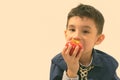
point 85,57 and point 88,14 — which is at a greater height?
point 88,14

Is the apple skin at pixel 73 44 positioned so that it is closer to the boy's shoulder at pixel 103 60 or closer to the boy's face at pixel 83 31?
the boy's face at pixel 83 31

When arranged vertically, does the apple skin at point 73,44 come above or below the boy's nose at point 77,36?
below

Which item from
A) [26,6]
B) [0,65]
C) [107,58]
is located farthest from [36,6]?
[107,58]

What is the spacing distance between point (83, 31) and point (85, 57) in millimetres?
123

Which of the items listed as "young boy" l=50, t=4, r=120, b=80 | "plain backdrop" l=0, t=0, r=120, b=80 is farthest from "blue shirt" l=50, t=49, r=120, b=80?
"plain backdrop" l=0, t=0, r=120, b=80

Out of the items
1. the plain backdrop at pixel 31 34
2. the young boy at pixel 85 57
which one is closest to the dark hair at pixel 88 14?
the young boy at pixel 85 57

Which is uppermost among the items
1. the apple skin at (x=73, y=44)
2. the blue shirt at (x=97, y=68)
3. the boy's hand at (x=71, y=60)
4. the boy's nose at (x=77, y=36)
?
the boy's nose at (x=77, y=36)

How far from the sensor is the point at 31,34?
1.33 metres

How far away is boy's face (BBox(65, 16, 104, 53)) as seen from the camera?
37.7 inches

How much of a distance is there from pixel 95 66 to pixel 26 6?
1.47 feet

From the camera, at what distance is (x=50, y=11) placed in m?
1.33

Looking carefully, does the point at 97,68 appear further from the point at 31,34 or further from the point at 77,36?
the point at 31,34

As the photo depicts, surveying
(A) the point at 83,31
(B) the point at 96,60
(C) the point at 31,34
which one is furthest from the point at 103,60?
(C) the point at 31,34

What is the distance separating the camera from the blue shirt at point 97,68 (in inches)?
39.6
